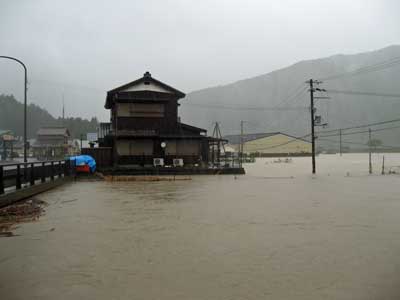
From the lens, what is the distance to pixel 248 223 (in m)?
10.0

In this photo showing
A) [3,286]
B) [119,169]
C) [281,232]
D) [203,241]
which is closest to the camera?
[3,286]

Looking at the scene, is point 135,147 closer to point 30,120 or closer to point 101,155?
point 101,155

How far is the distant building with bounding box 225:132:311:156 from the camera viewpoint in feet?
348

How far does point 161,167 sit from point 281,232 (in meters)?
24.8

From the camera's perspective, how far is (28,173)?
16.8 meters

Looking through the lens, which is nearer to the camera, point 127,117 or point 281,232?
point 281,232

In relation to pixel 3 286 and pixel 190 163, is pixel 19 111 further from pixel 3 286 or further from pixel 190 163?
pixel 3 286

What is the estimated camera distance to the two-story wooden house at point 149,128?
34.7 m

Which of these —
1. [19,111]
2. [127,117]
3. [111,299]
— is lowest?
[111,299]

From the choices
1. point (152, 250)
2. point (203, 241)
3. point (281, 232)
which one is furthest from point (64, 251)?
point (281, 232)

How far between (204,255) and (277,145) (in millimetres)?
103626

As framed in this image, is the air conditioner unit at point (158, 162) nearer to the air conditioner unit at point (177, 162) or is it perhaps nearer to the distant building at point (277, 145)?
the air conditioner unit at point (177, 162)

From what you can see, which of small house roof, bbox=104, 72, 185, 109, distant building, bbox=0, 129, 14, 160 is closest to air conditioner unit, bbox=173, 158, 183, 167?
small house roof, bbox=104, 72, 185, 109

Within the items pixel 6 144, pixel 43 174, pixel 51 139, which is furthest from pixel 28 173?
pixel 51 139
